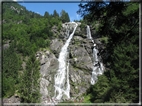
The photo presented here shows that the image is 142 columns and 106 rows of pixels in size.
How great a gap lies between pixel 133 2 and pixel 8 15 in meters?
90.4

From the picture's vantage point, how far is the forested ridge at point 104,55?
4.79 m

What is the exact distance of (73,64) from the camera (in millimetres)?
36625

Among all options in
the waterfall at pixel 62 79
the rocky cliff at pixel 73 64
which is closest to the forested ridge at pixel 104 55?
the rocky cliff at pixel 73 64

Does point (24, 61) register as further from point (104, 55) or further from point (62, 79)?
point (104, 55)

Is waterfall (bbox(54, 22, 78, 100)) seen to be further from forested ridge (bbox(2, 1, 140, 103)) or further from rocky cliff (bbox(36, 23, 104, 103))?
forested ridge (bbox(2, 1, 140, 103))

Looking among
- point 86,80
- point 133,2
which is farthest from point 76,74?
point 133,2

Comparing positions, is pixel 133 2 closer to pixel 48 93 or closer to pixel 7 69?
pixel 48 93

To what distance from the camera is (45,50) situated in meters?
40.7

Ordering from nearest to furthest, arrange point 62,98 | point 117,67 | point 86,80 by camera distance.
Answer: point 117,67 → point 62,98 → point 86,80

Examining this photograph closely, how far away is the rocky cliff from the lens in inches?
1244

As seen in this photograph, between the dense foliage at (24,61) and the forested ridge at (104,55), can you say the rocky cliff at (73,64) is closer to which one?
the forested ridge at (104,55)

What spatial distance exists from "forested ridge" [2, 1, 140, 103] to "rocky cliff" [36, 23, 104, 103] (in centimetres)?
191

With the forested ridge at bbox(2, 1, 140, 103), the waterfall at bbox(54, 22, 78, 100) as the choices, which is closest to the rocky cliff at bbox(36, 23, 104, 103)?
the waterfall at bbox(54, 22, 78, 100)

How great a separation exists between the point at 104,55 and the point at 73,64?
31815 millimetres
